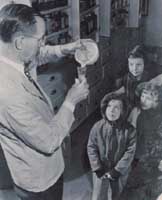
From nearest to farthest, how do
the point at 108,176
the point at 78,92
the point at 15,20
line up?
the point at 15,20 → the point at 78,92 → the point at 108,176

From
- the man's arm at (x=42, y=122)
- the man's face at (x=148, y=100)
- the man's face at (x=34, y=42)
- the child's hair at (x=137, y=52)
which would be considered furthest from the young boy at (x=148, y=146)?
the man's face at (x=34, y=42)

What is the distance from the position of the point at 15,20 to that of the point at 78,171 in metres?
0.60

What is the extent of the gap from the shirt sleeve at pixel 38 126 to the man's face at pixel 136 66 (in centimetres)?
27

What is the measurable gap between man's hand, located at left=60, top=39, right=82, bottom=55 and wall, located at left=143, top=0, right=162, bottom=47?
0.26m

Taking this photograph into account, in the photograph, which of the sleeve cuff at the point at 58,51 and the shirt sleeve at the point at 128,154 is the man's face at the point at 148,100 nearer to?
the shirt sleeve at the point at 128,154

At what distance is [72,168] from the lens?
1.39m

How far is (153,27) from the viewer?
1357mm

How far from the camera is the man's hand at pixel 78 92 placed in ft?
4.29

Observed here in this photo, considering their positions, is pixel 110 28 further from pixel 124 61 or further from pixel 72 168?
pixel 72 168

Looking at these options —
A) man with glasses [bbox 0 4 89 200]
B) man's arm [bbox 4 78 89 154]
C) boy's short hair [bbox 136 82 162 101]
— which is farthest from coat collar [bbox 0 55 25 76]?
boy's short hair [bbox 136 82 162 101]

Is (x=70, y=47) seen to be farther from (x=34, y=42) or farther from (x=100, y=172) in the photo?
(x=100, y=172)

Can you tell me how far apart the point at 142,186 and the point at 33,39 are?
2.40 ft

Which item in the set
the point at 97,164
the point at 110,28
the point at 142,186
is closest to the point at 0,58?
the point at 110,28

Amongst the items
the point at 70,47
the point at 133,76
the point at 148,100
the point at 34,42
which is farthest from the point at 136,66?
the point at 34,42
